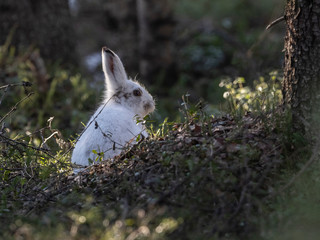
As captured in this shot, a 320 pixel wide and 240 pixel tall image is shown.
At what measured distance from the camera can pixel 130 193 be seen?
4.06 meters

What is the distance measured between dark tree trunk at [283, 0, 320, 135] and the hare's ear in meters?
2.71

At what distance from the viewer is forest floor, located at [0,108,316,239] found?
11.2ft

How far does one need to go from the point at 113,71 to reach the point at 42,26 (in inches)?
218

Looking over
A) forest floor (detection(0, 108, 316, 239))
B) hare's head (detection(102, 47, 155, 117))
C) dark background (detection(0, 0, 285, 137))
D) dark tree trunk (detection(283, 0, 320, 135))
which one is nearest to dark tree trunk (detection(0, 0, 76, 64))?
dark background (detection(0, 0, 285, 137))

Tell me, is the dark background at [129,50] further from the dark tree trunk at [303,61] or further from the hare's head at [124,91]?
the dark tree trunk at [303,61]

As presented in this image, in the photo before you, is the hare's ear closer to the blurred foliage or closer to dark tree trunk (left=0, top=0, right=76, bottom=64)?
the blurred foliage

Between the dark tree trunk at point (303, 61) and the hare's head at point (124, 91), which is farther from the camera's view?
the hare's head at point (124, 91)

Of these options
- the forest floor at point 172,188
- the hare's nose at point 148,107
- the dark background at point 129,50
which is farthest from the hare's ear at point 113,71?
the forest floor at point 172,188

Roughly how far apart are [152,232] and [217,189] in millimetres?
686

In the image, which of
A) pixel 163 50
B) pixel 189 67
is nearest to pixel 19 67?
pixel 163 50

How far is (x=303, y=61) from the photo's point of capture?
4.36m

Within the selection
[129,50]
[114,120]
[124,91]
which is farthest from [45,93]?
[129,50]

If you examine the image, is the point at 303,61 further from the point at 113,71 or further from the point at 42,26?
the point at 42,26

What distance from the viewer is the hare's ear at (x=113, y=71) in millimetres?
6528
